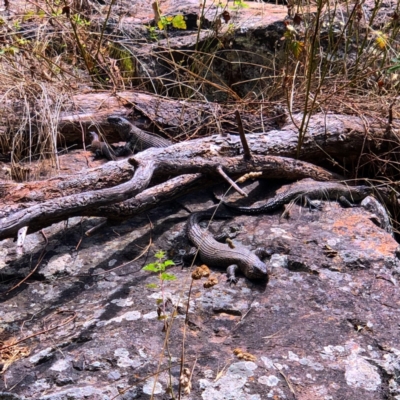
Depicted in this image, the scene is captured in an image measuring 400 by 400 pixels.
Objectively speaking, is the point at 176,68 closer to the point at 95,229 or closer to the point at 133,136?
the point at 133,136

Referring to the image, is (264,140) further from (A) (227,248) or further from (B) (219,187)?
(A) (227,248)

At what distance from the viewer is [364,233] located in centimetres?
416

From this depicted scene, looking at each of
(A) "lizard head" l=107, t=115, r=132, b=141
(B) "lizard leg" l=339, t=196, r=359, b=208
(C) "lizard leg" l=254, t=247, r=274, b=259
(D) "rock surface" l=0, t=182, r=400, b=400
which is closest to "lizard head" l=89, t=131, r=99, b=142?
(A) "lizard head" l=107, t=115, r=132, b=141

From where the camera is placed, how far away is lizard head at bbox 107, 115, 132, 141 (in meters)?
5.52

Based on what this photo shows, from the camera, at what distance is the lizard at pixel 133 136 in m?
5.47

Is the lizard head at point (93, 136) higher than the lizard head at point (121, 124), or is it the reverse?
the lizard head at point (121, 124)

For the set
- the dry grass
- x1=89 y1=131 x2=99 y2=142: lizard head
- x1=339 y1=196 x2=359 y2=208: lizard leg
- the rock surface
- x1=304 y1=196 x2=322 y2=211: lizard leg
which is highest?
the dry grass

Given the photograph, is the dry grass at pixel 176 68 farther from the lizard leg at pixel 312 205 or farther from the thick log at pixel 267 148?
the lizard leg at pixel 312 205

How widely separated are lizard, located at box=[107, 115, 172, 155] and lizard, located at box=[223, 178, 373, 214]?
126 centimetres

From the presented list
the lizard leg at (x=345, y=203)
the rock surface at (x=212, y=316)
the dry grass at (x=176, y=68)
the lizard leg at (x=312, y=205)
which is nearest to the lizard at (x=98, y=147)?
the dry grass at (x=176, y=68)

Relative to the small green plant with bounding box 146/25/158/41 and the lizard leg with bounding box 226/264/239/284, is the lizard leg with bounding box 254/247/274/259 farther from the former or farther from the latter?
the small green plant with bounding box 146/25/158/41

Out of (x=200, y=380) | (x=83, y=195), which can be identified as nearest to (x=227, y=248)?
(x=83, y=195)

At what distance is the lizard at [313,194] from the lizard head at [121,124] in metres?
1.49

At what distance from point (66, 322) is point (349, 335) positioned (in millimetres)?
1641
